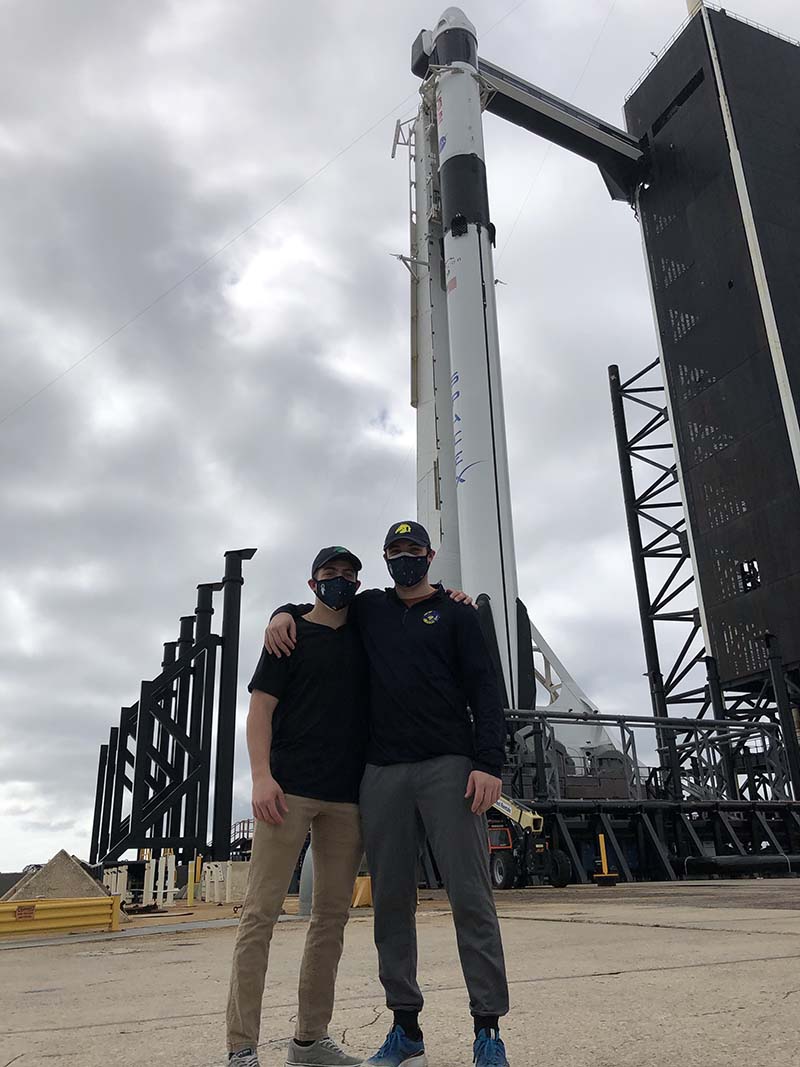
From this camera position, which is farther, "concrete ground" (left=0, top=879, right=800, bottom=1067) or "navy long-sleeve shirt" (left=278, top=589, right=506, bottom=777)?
"navy long-sleeve shirt" (left=278, top=589, right=506, bottom=777)

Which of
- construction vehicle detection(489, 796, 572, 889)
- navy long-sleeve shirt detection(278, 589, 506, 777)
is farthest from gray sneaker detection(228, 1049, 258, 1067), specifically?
construction vehicle detection(489, 796, 572, 889)

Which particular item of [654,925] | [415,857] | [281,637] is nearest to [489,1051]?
[415,857]

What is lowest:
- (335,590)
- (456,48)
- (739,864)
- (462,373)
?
(739,864)

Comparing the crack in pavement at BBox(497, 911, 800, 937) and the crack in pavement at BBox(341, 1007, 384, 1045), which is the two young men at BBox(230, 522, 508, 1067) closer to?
the crack in pavement at BBox(341, 1007, 384, 1045)

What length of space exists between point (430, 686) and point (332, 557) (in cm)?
55

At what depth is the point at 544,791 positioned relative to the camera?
13.0m

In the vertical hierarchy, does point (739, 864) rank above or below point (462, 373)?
below

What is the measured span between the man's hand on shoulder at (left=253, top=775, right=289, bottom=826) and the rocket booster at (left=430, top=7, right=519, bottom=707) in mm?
13011

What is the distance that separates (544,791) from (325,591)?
10906 mm

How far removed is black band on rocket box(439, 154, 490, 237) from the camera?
19250 mm

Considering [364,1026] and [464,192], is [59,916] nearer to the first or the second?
[364,1026]

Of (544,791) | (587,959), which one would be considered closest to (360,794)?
(587,959)

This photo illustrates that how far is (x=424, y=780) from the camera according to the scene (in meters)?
2.71

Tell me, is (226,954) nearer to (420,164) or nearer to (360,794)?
(360,794)
